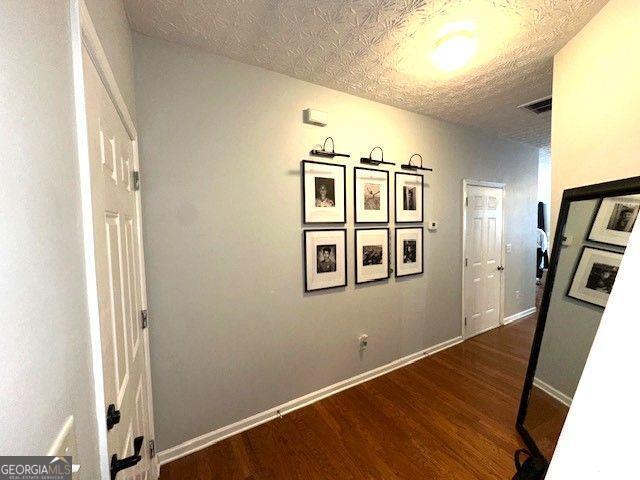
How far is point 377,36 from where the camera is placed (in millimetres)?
1628

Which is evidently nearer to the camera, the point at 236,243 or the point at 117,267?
the point at 117,267

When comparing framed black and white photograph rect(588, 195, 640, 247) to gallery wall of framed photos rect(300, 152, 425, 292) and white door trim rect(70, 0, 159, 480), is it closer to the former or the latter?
gallery wall of framed photos rect(300, 152, 425, 292)

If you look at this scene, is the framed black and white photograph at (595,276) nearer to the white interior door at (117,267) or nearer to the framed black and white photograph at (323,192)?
the framed black and white photograph at (323,192)

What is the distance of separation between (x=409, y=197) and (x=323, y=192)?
1040 millimetres

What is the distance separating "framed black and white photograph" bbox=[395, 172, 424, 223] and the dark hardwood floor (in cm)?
157

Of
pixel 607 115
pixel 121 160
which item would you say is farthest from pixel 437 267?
pixel 121 160

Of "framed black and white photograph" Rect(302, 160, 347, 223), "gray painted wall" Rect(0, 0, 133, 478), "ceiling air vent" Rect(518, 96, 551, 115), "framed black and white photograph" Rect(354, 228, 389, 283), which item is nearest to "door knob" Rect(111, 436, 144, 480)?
"gray painted wall" Rect(0, 0, 133, 478)

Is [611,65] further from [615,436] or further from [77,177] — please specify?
[77,177]

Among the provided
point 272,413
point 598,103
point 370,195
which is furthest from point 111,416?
point 598,103

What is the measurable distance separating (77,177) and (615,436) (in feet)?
3.48

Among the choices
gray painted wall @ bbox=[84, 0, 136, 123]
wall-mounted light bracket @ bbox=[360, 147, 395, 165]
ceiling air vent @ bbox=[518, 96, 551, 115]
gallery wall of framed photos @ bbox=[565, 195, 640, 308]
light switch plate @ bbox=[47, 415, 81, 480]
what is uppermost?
ceiling air vent @ bbox=[518, 96, 551, 115]

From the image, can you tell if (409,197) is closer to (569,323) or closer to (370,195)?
(370,195)

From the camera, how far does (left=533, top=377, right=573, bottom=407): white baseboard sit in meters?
1.49

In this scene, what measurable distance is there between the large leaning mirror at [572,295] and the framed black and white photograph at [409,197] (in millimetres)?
1179
